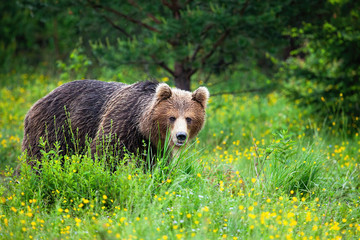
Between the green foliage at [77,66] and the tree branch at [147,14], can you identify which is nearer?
the tree branch at [147,14]

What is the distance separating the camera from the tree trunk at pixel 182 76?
8.62 metres

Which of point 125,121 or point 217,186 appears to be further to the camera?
point 125,121

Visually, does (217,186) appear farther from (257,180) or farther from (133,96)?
(133,96)

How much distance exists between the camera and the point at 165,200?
162 inches

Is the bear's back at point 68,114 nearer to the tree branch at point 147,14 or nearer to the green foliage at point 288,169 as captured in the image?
the green foliage at point 288,169

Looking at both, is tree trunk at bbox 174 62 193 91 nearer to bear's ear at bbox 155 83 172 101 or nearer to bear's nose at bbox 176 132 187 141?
bear's ear at bbox 155 83 172 101

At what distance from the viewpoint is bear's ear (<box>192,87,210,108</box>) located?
5389mm

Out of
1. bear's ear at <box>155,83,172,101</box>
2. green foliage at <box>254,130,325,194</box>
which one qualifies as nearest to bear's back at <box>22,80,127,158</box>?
bear's ear at <box>155,83,172,101</box>

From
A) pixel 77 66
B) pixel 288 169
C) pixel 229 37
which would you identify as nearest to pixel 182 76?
pixel 229 37

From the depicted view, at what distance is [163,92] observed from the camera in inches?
208

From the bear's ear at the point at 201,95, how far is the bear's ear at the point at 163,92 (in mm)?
323

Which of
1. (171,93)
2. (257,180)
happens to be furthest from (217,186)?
(171,93)

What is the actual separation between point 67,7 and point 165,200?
17.7 feet

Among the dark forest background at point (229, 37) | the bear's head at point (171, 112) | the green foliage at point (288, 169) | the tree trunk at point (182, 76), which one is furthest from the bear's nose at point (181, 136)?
the tree trunk at point (182, 76)
